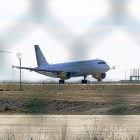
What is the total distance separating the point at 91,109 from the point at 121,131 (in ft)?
33.7

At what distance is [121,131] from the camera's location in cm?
1226

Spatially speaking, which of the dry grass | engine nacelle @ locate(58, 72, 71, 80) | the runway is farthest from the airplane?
the dry grass

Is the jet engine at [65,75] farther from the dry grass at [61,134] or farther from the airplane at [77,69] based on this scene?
the dry grass at [61,134]

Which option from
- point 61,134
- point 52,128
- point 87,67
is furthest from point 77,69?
point 61,134

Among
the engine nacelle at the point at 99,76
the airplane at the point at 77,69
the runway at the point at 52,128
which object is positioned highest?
the airplane at the point at 77,69

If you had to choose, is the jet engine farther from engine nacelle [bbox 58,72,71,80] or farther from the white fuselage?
the white fuselage

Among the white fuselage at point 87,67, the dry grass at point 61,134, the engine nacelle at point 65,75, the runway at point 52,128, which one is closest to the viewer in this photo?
the dry grass at point 61,134

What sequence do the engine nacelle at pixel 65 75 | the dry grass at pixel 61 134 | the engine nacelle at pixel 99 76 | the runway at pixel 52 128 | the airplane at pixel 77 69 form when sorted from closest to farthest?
1. the dry grass at pixel 61 134
2. the runway at pixel 52 128
3. the airplane at pixel 77 69
4. the engine nacelle at pixel 65 75
5. the engine nacelle at pixel 99 76

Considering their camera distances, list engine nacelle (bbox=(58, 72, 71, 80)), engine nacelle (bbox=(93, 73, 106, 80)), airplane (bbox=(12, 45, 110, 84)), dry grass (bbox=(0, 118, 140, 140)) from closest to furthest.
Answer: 1. dry grass (bbox=(0, 118, 140, 140))
2. airplane (bbox=(12, 45, 110, 84))
3. engine nacelle (bbox=(58, 72, 71, 80))
4. engine nacelle (bbox=(93, 73, 106, 80))

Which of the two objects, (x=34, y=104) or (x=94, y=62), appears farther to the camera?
(x=94, y=62)

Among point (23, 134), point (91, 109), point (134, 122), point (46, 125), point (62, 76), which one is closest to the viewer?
point (23, 134)

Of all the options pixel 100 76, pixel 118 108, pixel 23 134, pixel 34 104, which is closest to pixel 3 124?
pixel 23 134

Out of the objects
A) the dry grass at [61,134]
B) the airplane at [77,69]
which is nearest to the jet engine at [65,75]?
the airplane at [77,69]

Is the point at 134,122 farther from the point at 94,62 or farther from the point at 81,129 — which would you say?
the point at 94,62
